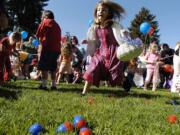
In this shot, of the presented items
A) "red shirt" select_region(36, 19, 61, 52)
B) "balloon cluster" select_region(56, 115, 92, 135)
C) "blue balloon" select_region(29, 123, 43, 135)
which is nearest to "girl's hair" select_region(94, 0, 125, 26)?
"red shirt" select_region(36, 19, 61, 52)

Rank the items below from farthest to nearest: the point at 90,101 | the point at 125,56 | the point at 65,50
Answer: the point at 65,50 → the point at 125,56 → the point at 90,101

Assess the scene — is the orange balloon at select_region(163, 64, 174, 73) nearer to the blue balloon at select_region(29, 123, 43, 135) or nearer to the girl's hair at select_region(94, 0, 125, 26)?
the girl's hair at select_region(94, 0, 125, 26)

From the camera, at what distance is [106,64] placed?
25.8 feet

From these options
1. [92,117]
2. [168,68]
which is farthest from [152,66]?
[92,117]

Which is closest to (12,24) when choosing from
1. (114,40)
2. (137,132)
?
(114,40)

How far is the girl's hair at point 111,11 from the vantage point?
315 inches

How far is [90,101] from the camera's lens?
6.29 meters

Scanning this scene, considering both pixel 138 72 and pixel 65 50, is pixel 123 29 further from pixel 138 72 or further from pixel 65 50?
pixel 138 72

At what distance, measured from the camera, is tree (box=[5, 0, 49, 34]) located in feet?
162

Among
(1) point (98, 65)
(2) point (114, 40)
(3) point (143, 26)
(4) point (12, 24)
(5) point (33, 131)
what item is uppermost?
(4) point (12, 24)

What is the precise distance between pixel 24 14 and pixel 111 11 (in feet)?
142

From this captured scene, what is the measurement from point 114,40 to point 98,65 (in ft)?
1.95

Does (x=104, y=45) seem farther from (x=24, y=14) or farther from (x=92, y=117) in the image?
(x=24, y=14)

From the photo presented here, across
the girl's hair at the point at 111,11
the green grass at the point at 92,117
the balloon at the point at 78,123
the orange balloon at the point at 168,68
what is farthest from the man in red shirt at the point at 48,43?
the orange balloon at the point at 168,68
